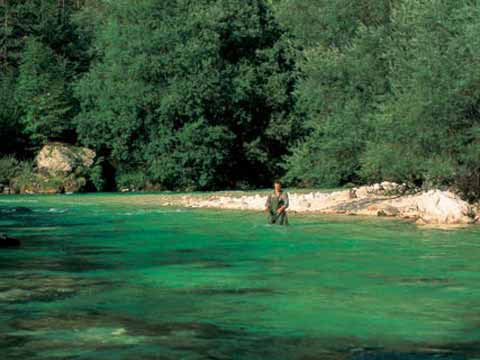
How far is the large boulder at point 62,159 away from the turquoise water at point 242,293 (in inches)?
1109

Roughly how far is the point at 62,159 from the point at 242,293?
43.0 meters

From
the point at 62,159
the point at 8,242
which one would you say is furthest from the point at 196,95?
the point at 8,242

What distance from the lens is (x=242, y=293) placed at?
1449cm

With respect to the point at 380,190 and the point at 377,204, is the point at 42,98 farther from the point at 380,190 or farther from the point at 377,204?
the point at 377,204

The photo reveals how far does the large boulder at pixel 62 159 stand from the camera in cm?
5553

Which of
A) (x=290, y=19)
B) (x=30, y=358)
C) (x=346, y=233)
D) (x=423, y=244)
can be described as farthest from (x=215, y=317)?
(x=290, y=19)

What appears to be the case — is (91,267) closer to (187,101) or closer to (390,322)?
(390,322)

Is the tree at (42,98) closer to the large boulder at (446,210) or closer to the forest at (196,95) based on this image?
the forest at (196,95)

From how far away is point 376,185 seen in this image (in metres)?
44.8

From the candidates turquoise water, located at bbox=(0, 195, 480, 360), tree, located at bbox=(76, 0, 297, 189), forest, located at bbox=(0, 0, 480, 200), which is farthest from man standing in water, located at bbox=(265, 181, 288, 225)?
tree, located at bbox=(76, 0, 297, 189)

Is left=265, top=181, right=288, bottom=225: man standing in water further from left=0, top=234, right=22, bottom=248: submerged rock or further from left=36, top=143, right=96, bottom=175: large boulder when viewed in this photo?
left=36, top=143, right=96, bottom=175: large boulder

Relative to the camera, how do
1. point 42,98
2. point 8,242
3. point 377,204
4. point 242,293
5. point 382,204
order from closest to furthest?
point 242,293
point 8,242
point 382,204
point 377,204
point 42,98

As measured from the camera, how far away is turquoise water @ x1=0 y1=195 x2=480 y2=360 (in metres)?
10.2

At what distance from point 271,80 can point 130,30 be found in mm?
10050
